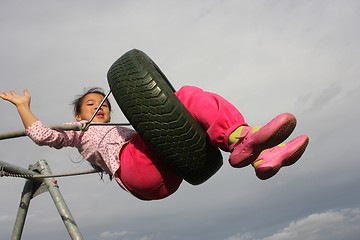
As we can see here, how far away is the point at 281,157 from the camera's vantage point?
295 cm

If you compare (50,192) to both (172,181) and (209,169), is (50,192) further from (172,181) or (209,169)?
(209,169)

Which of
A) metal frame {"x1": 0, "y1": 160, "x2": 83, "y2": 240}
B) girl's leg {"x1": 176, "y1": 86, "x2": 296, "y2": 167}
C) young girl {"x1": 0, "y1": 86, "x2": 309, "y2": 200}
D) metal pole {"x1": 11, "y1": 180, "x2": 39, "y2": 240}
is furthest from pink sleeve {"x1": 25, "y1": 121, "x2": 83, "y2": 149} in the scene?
metal pole {"x1": 11, "y1": 180, "x2": 39, "y2": 240}

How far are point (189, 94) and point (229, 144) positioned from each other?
0.49 meters

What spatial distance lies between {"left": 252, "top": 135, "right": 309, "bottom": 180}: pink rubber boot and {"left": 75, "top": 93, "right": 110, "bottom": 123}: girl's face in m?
1.74

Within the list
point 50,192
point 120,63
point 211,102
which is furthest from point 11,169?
point 211,102

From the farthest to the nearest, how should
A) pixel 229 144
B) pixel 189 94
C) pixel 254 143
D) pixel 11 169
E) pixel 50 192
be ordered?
pixel 50 192
pixel 11 169
pixel 189 94
pixel 229 144
pixel 254 143

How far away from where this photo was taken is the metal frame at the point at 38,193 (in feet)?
17.4

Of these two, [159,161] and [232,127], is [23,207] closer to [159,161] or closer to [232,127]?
[159,161]

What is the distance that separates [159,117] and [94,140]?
0.90m

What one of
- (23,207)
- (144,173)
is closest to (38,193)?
(23,207)

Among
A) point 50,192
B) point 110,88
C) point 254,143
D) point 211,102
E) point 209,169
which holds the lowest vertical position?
point 254,143

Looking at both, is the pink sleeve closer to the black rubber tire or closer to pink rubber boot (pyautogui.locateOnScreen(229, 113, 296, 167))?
the black rubber tire

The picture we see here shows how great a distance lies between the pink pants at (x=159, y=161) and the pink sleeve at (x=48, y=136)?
48cm

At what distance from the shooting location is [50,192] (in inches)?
224
